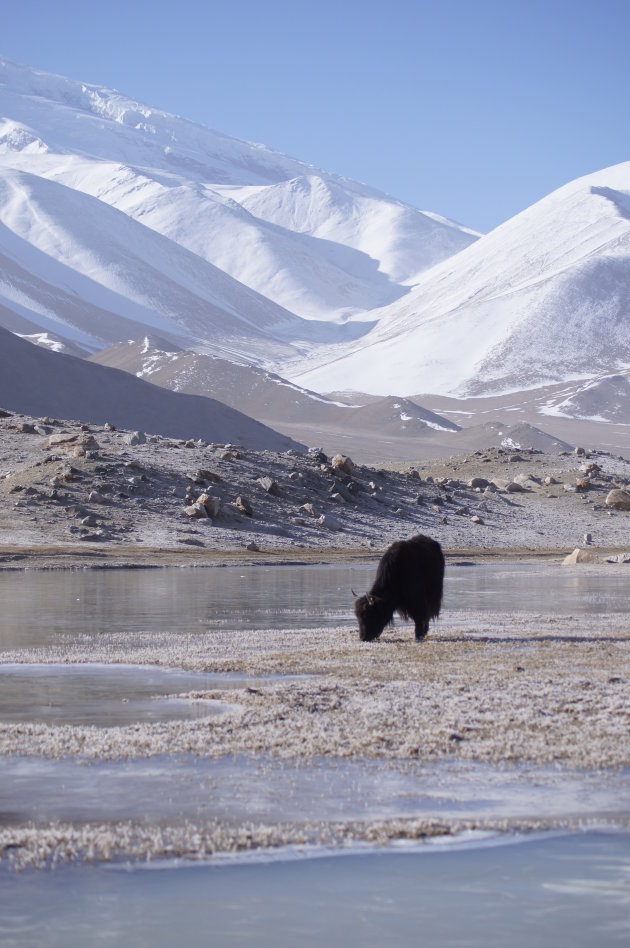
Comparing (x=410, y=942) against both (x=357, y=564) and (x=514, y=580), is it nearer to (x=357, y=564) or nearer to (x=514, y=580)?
(x=514, y=580)

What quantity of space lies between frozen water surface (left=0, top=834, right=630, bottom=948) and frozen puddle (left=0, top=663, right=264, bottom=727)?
3.79 metres

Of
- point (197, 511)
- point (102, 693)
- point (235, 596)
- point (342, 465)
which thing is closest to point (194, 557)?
point (197, 511)

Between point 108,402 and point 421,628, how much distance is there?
7044cm

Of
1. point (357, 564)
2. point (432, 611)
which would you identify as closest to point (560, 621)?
point (432, 611)

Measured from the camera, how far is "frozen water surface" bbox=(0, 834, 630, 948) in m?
5.73

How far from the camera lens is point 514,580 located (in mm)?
29984

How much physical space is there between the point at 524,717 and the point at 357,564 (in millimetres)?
25277

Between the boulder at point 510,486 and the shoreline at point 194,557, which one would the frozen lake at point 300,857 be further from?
the boulder at point 510,486

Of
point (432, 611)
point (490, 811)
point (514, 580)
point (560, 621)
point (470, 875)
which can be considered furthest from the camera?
point (514, 580)

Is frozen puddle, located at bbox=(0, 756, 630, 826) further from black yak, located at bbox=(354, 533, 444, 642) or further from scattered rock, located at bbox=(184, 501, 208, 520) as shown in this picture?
scattered rock, located at bbox=(184, 501, 208, 520)

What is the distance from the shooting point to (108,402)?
3337 inches

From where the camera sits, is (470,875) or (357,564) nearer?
(470,875)

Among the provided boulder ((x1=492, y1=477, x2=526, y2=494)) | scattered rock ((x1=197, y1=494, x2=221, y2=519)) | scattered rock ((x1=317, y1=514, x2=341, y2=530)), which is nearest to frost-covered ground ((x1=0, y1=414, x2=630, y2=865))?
scattered rock ((x1=197, y1=494, x2=221, y2=519))

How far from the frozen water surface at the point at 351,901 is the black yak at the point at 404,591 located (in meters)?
9.26
